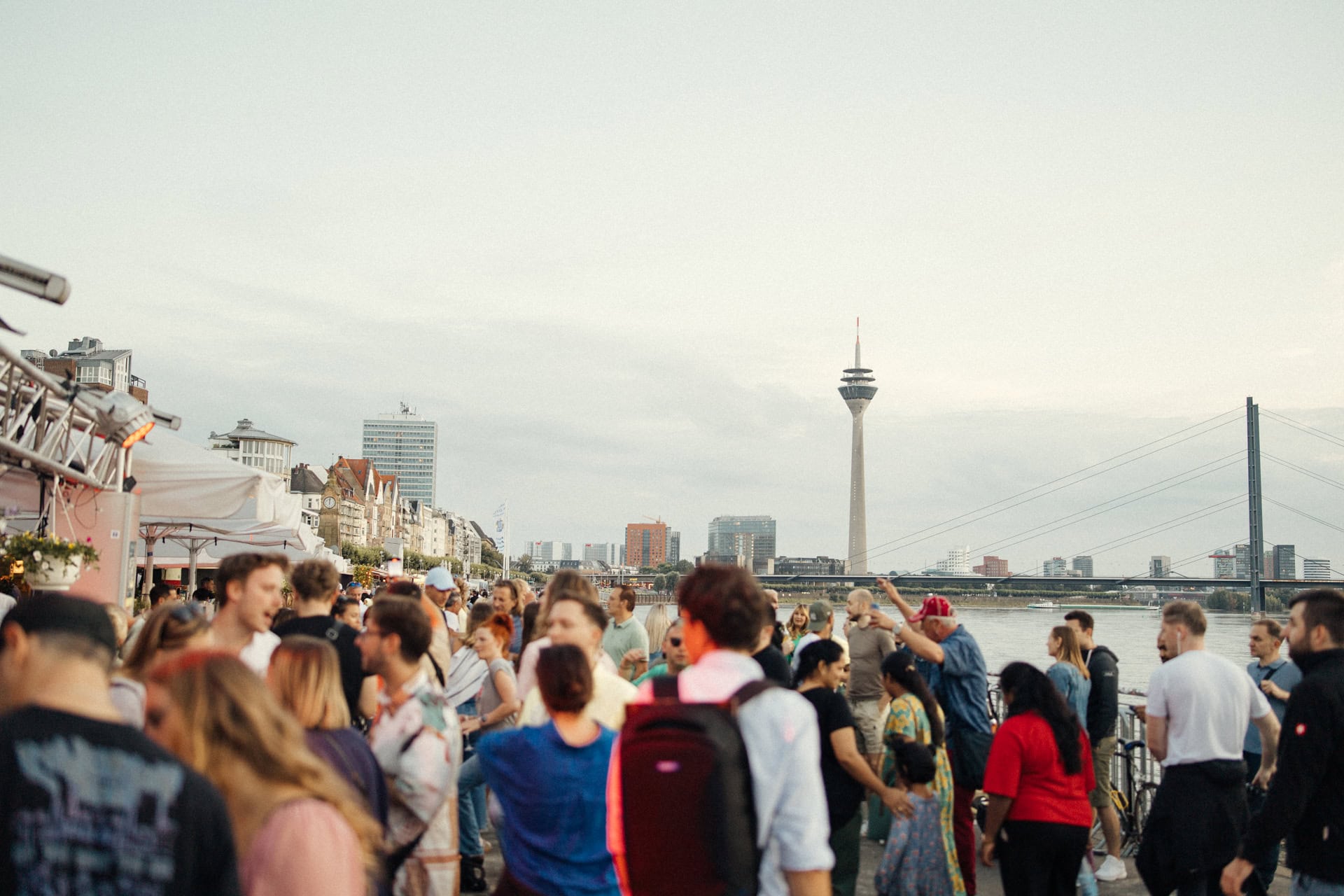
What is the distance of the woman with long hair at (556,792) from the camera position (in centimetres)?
319

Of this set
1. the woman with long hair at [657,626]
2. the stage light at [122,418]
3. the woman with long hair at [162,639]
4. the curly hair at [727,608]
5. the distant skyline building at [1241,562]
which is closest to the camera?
the curly hair at [727,608]

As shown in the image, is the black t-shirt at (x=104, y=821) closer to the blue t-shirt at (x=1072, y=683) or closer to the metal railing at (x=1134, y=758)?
the blue t-shirt at (x=1072, y=683)

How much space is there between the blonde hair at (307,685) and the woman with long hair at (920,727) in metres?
3.22

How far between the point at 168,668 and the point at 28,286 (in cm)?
606

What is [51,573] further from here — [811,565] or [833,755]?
[811,565]

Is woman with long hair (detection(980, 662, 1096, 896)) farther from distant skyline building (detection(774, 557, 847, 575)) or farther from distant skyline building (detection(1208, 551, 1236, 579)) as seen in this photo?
distant skyline building (detection(774, 557, 847, 575))

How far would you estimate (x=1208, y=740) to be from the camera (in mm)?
4910

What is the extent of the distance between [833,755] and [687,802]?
208 cm

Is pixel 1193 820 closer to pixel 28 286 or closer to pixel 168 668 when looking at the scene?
→ pixel 168 668

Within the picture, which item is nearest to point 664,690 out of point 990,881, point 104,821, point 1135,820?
point 104,821

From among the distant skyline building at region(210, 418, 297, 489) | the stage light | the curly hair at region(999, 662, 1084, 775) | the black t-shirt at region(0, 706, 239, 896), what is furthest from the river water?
the distant skyline building at region(210, 418, 297, 489)

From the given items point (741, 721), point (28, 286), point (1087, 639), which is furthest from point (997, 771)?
point (28, 286)

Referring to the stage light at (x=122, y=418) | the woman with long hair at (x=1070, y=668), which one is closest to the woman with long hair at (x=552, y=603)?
the woman with long hair at (x=1070, y=668)

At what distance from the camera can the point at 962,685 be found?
21.2 ft
